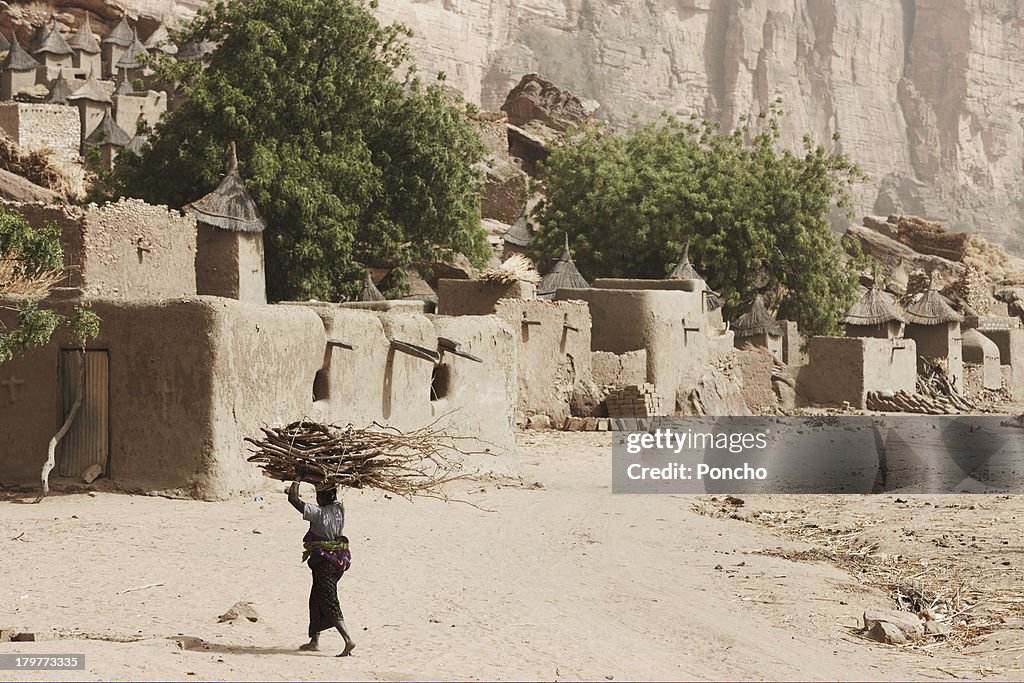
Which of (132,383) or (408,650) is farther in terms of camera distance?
(132,383)

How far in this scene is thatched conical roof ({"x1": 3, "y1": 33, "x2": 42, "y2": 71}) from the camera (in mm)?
44094

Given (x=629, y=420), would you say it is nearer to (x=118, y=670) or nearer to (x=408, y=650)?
(x=408, y=650)

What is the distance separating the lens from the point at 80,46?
155 feet

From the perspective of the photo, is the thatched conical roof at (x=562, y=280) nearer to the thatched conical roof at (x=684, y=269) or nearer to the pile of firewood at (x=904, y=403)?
the thatched conical roof at (x=684, y=269)

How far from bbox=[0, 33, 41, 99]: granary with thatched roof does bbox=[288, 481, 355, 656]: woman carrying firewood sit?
39590 mm

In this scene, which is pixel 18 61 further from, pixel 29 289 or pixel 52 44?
pixel 29 289

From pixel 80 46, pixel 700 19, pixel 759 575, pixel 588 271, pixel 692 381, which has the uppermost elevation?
pixel 700 19

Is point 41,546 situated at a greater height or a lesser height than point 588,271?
lesser

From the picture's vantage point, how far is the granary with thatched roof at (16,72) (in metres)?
43.9

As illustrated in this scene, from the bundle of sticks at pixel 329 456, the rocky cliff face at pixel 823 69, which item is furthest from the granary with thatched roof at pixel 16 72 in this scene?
the rocky cliff face at pixel 823 69

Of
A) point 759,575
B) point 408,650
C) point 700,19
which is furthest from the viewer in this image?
point 700,19

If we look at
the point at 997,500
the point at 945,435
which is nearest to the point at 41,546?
the point at 997,500

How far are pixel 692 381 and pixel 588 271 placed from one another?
9961 mm

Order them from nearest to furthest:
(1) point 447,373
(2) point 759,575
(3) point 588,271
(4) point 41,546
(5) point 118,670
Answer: (5) point 118,670 → (4) point 41,546 → (2) point 759,575 → (1) point 447,373 → (3) point 588,271
